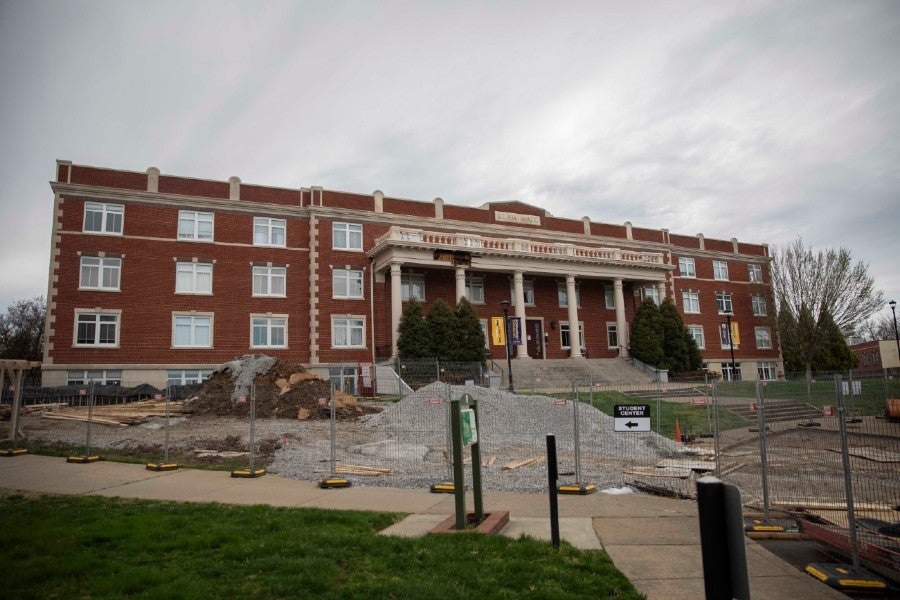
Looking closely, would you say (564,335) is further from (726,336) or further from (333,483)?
(333,483)

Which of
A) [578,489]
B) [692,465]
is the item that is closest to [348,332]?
[692,465]

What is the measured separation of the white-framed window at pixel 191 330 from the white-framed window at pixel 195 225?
181 inches

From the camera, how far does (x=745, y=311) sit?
53.8m

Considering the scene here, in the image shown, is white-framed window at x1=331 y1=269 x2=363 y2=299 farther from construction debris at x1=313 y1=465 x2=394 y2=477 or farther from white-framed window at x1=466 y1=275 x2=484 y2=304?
construction debris at x1=313 y1=465 x2=394 y2=477

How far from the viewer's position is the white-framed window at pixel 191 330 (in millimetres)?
32594

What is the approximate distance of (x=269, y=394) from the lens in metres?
21.8

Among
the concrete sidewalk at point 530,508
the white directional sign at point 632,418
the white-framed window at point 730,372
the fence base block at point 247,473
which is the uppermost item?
the white-framed window at point 730,372

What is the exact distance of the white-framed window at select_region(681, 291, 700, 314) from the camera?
5012 centimetres

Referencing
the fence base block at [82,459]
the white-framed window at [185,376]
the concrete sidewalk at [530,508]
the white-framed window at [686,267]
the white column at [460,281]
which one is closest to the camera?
the concrete sidewalk at [530,508]

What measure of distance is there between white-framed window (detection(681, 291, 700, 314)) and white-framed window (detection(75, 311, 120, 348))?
4238cm

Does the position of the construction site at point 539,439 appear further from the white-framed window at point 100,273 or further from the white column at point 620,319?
the white column at point 620,319

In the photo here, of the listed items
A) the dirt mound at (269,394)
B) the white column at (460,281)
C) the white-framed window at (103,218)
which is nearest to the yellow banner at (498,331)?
the white column at (460,281)

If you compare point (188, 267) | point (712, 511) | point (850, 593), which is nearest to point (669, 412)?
point (850, 593)

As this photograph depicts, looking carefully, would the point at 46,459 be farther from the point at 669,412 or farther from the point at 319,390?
the point at 669,412
